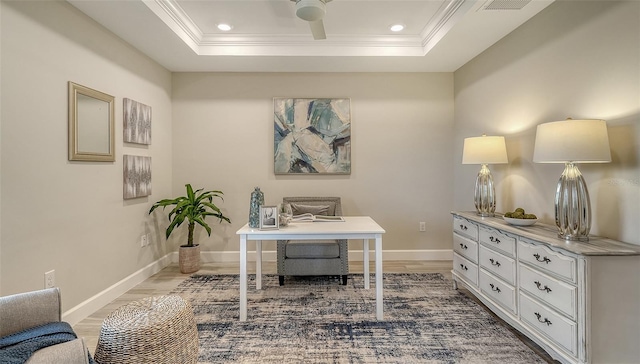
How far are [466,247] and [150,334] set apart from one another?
255cm

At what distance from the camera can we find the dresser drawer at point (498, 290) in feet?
7.09

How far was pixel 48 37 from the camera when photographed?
7.14ft

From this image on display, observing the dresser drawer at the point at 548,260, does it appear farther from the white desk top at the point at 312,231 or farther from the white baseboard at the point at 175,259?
the white baseboard at the point at 175,259

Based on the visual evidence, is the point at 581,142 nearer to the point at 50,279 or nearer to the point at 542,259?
the point at 542,259

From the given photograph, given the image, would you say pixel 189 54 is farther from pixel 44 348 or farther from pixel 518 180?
pixel 518 180

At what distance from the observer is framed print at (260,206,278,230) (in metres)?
2.44

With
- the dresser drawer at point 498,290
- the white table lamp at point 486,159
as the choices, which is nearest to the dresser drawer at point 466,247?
the dresser drawer at point 498,290

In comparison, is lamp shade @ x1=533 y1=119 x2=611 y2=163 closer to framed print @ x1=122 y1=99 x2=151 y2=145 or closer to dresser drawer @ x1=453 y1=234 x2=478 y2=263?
dresser drawer @ x1=453 y1=234 x2=478 y2=263

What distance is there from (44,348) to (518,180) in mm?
3358

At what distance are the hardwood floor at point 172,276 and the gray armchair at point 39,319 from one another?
1.16 m

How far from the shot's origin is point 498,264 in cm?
231

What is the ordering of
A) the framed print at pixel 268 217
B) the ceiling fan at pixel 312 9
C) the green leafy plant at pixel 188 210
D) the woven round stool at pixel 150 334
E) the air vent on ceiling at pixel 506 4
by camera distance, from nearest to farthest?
the woven round stool at pixel 150 334
the ceiling fan at pixel 312 9
the air vent on ceiling at pixel 506 4
the framed print at pixel 268 217
the green leafy plant at pixel 188 210

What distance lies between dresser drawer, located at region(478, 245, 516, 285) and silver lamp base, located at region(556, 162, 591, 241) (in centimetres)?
41

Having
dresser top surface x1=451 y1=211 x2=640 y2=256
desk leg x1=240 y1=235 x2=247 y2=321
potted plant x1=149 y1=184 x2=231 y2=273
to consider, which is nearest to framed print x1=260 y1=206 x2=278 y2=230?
desk leg x1=240 y1=235 x2=247 y2=321
